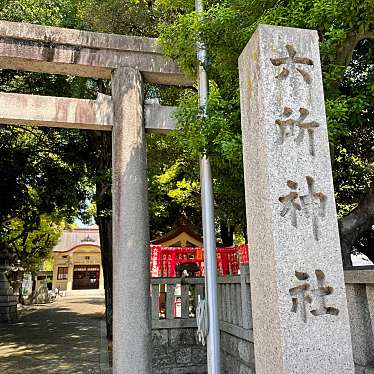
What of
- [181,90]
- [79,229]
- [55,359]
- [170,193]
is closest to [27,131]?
[170,193]

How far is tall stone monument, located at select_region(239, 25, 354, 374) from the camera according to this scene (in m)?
2.79

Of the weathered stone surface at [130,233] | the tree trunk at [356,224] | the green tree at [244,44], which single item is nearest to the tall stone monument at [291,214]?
the green tree at [244,44]

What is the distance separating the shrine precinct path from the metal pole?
4028 mm

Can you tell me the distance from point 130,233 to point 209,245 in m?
1.25

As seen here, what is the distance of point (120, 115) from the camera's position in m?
6.12

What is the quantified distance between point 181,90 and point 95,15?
2.44 meters

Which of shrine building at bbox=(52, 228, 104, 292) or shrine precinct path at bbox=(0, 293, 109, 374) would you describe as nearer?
shrine precinct path at bbox=(0, 293, 109, 374)

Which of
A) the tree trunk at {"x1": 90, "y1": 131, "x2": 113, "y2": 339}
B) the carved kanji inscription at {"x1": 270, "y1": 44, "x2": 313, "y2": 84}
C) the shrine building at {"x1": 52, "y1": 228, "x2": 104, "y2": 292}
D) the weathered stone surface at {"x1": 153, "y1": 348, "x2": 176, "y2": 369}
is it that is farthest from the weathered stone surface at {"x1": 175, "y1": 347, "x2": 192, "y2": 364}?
the shrine building at {"x1": 52, "y1": 228, "x2": 104, "y2": 292}

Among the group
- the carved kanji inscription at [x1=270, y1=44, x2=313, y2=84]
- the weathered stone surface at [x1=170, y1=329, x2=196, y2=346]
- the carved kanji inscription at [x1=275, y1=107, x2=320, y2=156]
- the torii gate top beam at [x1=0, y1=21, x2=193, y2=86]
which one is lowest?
the weathered stone surface at [x1=170, y1=329, x2=196, y2=346]

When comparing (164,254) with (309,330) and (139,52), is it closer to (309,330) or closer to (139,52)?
(139,52)

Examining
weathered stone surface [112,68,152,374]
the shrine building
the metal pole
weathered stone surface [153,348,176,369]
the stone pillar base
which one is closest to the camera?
the metal pole

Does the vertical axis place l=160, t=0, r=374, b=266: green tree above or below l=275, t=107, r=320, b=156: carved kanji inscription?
above

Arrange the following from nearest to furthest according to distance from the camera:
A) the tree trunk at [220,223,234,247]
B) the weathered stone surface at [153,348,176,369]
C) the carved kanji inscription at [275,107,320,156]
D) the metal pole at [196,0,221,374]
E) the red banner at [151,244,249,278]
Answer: the carved kanji inscription at [275,107,320,156] → the metal pole at [196,0,221,374] → the weathered stone surface at [153,348,176,369] → the red banner at [151,244,249,278] → the tree trunk at [220,223,234,247]

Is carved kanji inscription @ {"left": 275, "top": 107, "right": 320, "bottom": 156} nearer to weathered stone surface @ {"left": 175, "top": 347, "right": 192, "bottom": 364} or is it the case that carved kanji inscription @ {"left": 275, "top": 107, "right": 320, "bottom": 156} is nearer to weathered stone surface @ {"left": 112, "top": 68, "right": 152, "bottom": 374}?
weathered stone surface @ {"left": 112, "top": 68, "right": 152, "bottom": 374}
